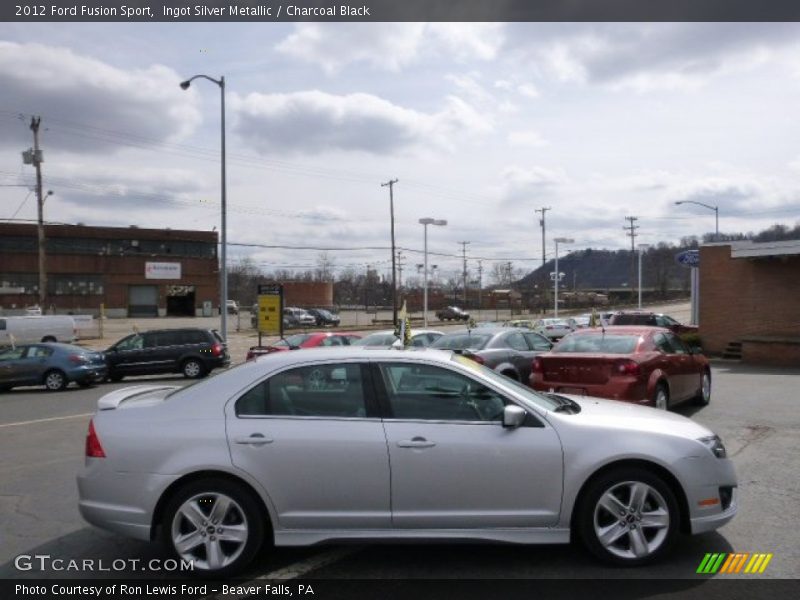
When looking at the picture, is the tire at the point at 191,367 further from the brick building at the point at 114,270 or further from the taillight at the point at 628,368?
the brick building at the point at 114,270

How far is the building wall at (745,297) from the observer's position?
2584 centimetres

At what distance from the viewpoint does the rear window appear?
10.2 metres

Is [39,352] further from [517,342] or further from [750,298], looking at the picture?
[750,298]

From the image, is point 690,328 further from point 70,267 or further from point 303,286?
point 303,286

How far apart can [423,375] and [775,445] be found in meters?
6.07

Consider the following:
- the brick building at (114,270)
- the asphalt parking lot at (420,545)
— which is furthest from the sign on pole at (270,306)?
the brick building at (114,270)

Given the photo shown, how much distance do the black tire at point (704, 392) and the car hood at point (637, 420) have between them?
7.62 metres

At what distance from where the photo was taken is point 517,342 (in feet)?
47.4

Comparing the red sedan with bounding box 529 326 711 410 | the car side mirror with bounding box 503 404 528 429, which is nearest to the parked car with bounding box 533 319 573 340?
the red sedan with bounding box 529 326 711 410

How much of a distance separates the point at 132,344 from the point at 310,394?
18888mm

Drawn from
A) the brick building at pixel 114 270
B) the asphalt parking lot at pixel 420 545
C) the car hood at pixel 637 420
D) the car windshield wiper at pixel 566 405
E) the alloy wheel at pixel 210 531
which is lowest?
the asphalt parking lot at pixel 420 545

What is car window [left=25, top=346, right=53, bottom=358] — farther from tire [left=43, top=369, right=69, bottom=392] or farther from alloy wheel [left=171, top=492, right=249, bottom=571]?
alloy wheel [left=171, top=492, right=249, bottom=571]

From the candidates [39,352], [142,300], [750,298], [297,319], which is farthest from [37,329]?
[142,300]

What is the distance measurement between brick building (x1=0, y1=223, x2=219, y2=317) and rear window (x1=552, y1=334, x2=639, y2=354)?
68.0 m
